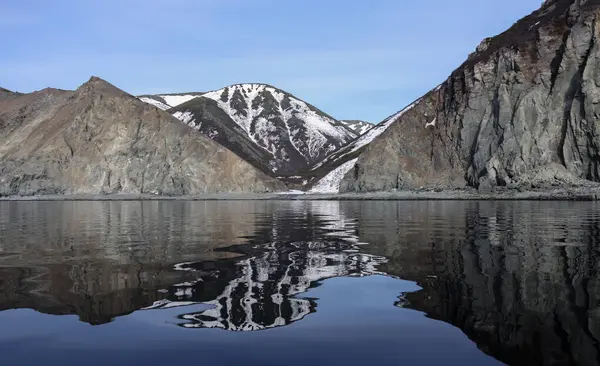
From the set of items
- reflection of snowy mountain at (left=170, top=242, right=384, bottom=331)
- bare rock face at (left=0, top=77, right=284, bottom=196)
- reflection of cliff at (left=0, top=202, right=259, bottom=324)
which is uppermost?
bare rock face at (left=0, top=77, right=284, bottom=196)

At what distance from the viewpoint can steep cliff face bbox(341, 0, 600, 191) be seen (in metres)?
87.2

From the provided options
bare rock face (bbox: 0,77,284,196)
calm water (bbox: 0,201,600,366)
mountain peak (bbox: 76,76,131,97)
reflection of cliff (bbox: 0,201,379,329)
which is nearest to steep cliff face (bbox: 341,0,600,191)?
bare rock face (bbox: 0,77,284,196)

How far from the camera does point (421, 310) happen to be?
32.7 ft

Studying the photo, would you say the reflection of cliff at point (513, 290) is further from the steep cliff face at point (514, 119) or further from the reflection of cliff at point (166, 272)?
the steep cliff face at point (514, 119)

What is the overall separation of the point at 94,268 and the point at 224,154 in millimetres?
144868

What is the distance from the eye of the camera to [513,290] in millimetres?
11266

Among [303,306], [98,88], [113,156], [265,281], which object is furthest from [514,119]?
[98,88]

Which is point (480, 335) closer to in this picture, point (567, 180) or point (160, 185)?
point (567, 180)

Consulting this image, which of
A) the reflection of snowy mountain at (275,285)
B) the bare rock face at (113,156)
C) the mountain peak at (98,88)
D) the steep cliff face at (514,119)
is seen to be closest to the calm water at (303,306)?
the reflection of snowy mountain at (275,285)

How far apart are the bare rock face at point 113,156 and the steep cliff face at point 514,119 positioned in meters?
48.8

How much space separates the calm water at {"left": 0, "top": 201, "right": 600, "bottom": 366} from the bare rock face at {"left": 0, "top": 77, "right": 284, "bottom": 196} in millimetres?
131812

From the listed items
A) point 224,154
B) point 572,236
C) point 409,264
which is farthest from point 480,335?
point 224,154

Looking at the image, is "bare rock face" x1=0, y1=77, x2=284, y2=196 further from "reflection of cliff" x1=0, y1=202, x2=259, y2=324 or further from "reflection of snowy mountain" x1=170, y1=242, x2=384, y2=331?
"reflection of snowy mountain" x1=170, y1=242, x2=384, y2=331

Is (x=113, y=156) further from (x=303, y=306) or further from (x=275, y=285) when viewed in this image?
(x=303, y=306)
